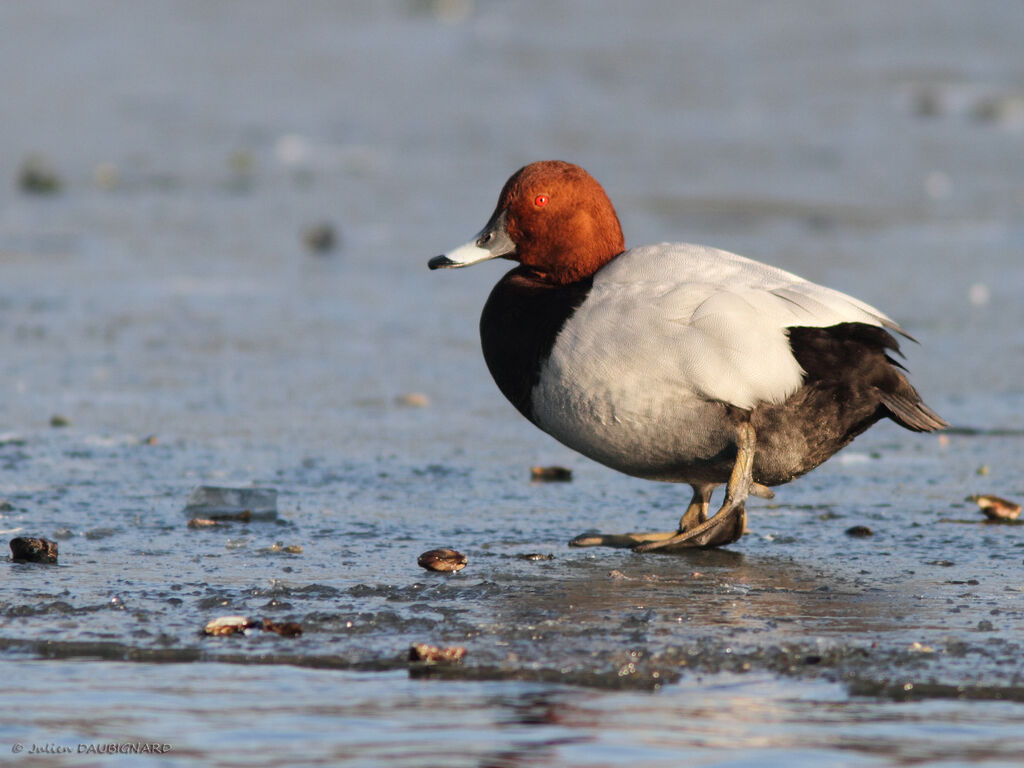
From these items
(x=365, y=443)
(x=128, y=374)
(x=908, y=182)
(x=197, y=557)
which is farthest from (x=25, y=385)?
(x=908, y=182)

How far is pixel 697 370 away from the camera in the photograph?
3.89 metres

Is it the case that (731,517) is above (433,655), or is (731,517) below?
above

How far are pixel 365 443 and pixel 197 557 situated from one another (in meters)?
1.50

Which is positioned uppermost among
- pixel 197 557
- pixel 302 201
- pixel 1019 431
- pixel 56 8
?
pixel 56 8

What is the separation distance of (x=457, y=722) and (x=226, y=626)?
2.25 feet

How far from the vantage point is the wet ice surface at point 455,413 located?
2.85 meters

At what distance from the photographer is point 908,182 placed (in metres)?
10.8

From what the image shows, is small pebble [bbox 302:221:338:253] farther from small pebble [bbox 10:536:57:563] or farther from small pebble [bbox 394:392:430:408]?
A: small pebble [bbox 10:536:57:563]

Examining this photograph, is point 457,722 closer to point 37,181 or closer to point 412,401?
point 412,401

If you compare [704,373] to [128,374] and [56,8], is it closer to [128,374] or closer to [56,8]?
[128,374]

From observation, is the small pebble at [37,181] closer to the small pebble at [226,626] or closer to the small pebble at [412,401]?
the small pebble at [412,401]

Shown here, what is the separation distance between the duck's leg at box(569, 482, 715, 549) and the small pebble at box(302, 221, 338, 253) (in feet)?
16.7
